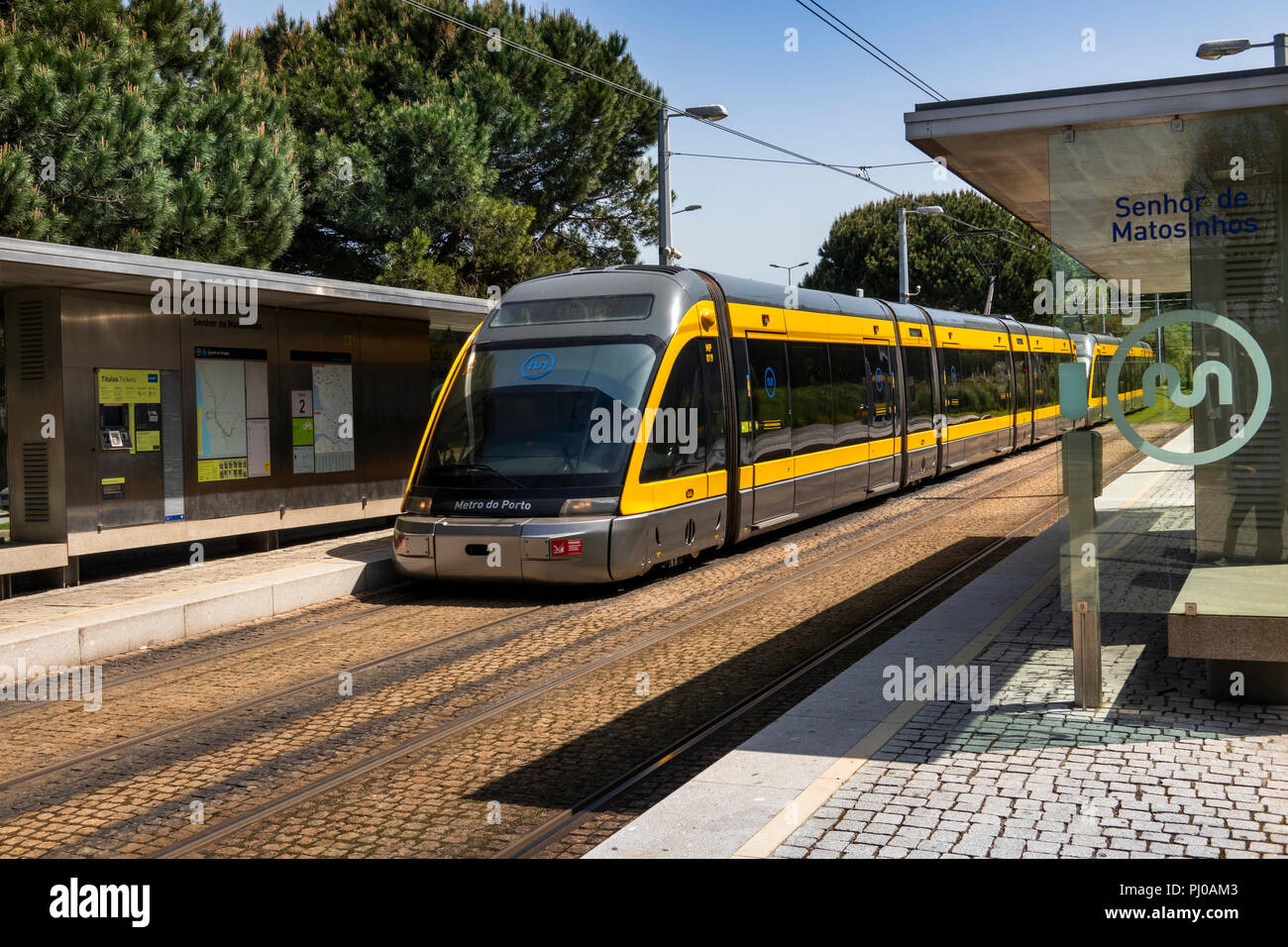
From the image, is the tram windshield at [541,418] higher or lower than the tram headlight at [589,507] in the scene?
higher

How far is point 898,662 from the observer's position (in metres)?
7.56

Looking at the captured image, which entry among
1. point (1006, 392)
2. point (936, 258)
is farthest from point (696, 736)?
point (936, 258)

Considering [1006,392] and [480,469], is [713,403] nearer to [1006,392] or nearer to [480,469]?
[480,469]

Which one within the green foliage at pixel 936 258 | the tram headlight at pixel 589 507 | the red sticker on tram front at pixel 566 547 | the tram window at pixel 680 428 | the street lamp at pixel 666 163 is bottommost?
the red sticker on tram front at pixel 566 547

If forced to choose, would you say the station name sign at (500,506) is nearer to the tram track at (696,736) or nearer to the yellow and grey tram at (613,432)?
the yellow and grey tram at (613,432)

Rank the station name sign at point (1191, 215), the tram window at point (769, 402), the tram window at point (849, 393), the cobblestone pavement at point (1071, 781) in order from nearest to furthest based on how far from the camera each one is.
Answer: the cobblestone pavement at point (1071, 781) < the station name sign at point (1191, 215) < the tram window at point (769, 402) < the tram window at point (849, 393)

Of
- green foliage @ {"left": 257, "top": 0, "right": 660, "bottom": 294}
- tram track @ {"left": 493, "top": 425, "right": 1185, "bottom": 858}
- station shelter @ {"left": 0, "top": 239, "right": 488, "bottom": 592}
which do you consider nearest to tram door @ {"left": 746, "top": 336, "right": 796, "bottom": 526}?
tram track @ {"left": 493, "top": 425, "right": 1185, "bottom": 858}

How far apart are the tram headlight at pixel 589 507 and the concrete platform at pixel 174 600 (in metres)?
2.51

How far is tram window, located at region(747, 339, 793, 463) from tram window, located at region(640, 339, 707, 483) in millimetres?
1353

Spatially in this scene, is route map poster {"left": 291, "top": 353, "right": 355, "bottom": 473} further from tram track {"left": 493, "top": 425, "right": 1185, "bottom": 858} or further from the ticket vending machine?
tram track {"left": 493, "top": 425, "right": 1185, "bottom": 858}

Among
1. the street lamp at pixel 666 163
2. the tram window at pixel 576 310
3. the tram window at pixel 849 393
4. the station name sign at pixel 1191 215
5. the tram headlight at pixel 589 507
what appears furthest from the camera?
the street lamp at pixel 666 163

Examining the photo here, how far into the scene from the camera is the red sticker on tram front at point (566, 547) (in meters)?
10.7

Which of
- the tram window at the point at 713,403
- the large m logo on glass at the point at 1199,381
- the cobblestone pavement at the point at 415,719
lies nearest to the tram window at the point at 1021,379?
the tram window at the point at 713,403

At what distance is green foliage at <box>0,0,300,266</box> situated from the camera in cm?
1855
